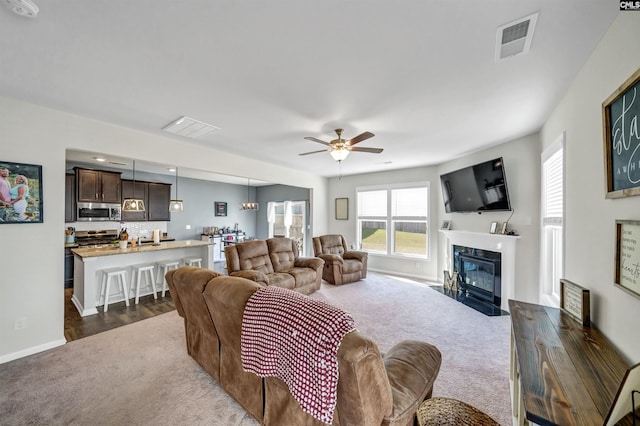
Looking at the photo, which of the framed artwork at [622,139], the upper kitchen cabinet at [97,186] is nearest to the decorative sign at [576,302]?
the framed artwork at [622,139]

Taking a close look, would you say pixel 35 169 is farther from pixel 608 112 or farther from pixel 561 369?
pixel 608 112

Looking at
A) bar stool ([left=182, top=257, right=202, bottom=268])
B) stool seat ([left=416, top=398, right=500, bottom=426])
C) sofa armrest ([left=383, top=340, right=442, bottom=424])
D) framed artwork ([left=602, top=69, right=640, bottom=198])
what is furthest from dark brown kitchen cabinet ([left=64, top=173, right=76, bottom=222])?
framed artwork ([left=602, top=69, right=640, bottom=198])

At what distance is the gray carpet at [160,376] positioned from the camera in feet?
6.17

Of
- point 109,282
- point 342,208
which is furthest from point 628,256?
point 342,208

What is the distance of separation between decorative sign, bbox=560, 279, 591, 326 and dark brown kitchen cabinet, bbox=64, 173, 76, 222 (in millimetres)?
7703

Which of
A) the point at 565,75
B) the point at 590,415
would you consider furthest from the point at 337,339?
the point at 565,75

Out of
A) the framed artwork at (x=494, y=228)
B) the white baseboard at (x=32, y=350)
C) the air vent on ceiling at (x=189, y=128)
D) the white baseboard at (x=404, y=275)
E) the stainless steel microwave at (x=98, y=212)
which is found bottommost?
the white baseboard at (x=404, y=275)

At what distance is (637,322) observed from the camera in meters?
1.20

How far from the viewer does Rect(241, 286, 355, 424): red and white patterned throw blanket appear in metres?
1.08

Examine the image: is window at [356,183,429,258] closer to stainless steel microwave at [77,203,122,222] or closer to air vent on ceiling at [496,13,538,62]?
air vent on ceiling at [496,13,538,62]

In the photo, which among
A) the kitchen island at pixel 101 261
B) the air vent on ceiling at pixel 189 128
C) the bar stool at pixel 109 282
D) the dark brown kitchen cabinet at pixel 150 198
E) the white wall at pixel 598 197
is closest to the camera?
the white wall at pixel 598 197

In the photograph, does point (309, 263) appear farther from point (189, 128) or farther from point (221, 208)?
point (221, 208)

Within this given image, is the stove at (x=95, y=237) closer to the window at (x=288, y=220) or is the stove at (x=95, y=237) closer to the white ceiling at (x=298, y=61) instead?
the white ceiling at (x=298, y=61)

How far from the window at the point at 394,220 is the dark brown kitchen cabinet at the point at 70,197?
6354 mm
